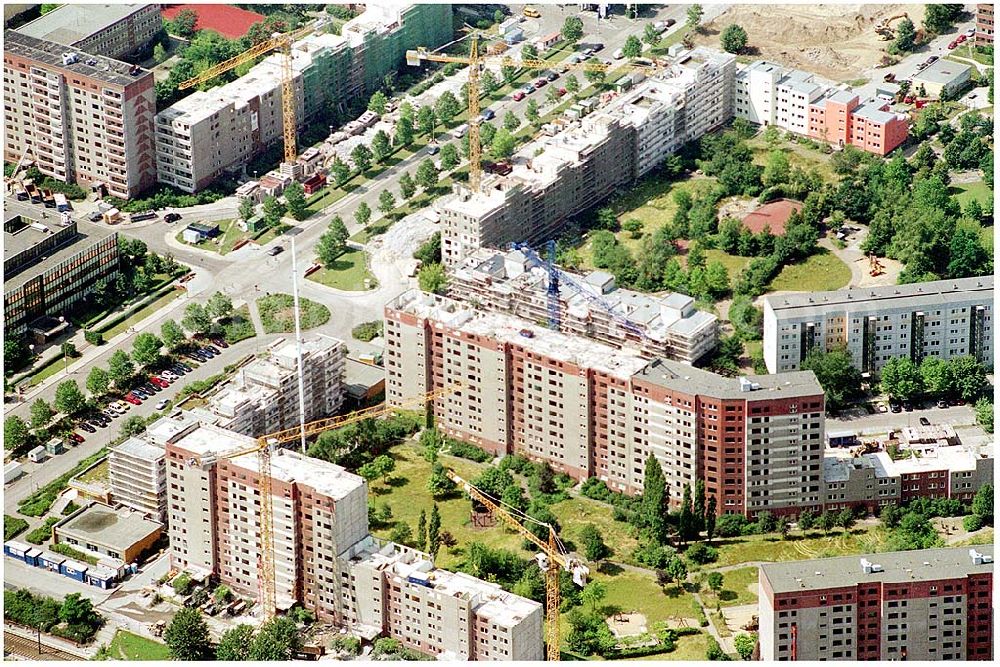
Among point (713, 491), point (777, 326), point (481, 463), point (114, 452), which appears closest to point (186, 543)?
point (114, 452)

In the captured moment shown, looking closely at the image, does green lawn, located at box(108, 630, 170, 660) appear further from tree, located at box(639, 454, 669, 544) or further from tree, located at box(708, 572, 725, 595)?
tree, located at box(708, 572, 725, 595)

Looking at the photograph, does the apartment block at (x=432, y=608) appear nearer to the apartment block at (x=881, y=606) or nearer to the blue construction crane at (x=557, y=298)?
the apartment block at (x=881, y=606)

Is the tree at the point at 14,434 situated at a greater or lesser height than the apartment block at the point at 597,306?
lesser

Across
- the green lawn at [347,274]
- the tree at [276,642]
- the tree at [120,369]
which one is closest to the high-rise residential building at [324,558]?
the tree at [276,642]

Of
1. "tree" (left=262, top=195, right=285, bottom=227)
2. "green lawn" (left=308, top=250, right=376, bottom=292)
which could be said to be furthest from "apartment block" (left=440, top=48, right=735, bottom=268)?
"tree" (left=262, top=195, right=285, bottom=227)

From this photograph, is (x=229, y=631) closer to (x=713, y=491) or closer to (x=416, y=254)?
(x=713, y=491)

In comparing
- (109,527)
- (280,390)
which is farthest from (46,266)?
(109,527)

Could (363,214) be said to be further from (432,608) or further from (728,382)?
(432,608)
